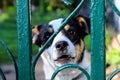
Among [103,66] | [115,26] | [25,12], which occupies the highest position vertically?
[115,26]

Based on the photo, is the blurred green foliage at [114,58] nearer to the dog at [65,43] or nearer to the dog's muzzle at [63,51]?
the dog at [65,43]

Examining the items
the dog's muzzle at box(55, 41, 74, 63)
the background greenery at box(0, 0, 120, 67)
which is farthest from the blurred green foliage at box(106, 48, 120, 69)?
the dog's muzzle at box(55, 41, 74, 63)

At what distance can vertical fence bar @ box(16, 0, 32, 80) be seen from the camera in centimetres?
275

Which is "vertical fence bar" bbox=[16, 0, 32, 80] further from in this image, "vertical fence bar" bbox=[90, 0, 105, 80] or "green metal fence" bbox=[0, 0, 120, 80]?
"vertical fence bar" bbox=[90, 0, 105, 80]

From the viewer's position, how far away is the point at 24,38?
2.78 metres

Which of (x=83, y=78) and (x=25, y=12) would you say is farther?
(x=83, y=78)

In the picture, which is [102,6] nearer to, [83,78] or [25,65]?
[25,65]

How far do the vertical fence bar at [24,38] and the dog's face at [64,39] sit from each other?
2.53ft

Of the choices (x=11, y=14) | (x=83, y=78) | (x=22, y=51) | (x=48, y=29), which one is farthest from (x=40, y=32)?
(x=11, y=14)

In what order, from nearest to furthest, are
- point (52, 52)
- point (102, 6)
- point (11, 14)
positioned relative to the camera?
point (102, 6)
point (52, 52)
point (11, 14)

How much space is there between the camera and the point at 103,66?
2.70 metres

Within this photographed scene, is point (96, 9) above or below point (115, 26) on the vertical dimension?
below

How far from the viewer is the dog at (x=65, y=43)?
3.60 meters

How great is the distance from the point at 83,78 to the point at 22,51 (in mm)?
1108
